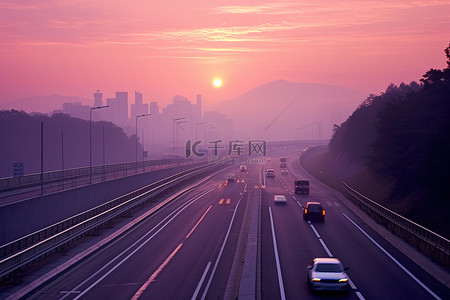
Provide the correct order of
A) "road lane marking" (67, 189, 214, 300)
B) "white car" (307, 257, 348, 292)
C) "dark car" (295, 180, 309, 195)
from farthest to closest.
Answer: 1. "dark car" (295, 180, 309, 195)
2. "road lane marking" (67, 189, 214, 300)
3. "white car" (307, 257, 348, 292)

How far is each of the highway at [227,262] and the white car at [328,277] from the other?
1.44ft

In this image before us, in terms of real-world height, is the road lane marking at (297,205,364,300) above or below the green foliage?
below

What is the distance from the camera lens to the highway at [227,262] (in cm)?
2314

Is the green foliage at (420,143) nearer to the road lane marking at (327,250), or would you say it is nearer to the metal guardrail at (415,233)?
the metal guardrail at (415,233)

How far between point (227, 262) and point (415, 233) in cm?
1087

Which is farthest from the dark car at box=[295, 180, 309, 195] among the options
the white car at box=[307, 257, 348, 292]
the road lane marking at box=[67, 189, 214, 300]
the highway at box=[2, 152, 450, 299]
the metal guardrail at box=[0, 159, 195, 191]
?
the white car at box=[307, 257, 348, 292]

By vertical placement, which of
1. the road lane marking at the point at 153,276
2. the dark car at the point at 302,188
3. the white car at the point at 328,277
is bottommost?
the road lane marking at the point at 153,276

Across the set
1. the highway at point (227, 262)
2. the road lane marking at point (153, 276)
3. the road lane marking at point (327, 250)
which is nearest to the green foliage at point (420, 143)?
the highway at point (227, 262)

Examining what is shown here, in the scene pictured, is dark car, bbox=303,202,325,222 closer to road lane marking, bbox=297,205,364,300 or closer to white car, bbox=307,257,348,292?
road lane marking, bbox=297,205,364,300

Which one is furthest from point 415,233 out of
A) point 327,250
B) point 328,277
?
point 328,277

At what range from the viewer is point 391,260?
30125 millimetres

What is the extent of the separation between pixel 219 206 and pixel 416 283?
35523 millimetres

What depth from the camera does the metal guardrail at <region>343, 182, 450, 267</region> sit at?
27.5 metres

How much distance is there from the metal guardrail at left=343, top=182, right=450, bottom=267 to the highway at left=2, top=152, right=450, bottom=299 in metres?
1.24
